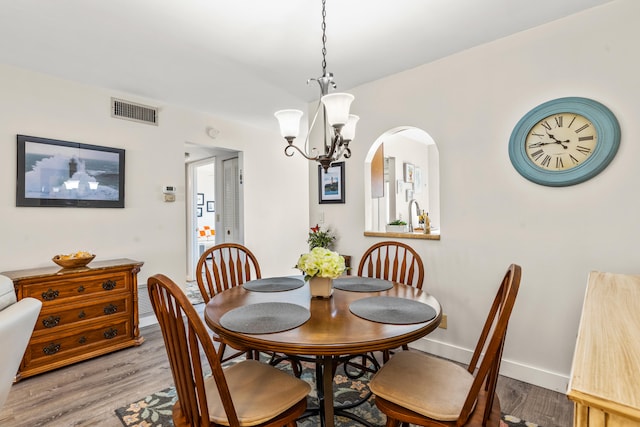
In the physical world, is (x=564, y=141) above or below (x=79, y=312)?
above

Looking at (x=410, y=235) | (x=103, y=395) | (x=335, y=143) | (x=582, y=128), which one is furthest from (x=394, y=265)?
(x=103, y=395)

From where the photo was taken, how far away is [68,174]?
286 cm

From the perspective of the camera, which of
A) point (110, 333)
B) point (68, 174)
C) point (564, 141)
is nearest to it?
point (564, 141)

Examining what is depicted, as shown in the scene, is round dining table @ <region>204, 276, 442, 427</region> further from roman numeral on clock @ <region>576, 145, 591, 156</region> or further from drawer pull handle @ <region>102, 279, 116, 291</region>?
drawer pull handle @ <region>102, 279, 116, 291</region>

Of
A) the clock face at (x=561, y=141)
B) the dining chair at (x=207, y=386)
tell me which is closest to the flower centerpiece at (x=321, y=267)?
the dining chair at (x=207, y=386)

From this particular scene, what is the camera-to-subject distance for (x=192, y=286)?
5012 millimetres

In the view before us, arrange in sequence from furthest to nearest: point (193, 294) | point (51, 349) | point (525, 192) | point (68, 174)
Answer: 1. point (193, 294)
2. point (68, 174)
3. point (51, 349)
4. point (525, 192)

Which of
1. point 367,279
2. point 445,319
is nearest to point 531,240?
point 445,319

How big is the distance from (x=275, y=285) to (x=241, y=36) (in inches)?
68.0

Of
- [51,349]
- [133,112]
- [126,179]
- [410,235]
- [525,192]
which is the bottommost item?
[51,349]

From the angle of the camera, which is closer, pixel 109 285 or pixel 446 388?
pixel 446 388

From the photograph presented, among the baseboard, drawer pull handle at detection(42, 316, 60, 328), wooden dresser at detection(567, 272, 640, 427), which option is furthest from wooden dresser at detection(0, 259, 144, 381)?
wooden dresser at detection(567, 272, 640, 427)

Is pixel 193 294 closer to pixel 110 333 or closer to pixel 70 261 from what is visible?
pixel 110 333

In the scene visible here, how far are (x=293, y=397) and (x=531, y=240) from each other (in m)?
1.91
